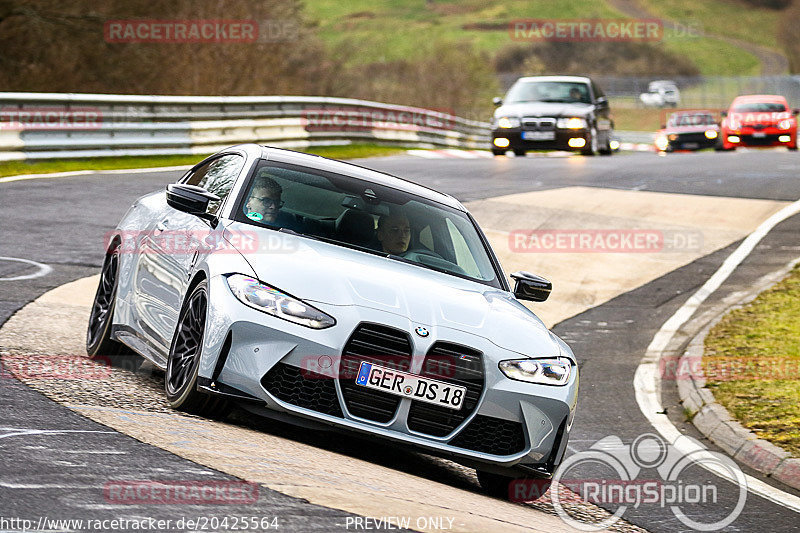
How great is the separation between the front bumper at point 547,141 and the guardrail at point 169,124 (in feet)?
13.9

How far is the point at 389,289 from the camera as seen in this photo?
6285mm

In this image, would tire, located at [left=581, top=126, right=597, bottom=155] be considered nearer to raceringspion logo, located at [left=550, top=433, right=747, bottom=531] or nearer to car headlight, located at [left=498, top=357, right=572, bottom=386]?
raceringspion logo, located at [left=550, top=433, right=747, bottom=531]

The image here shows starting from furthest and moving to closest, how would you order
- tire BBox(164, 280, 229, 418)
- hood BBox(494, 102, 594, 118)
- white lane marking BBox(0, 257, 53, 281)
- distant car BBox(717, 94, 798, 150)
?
distant car BBox(717, 94, 798, 150)
hood BBox(494, 102, 594, 118)
white lane marking BBox(0, 257, 53, 281)
tire BBox(164, 280, 229, 418)

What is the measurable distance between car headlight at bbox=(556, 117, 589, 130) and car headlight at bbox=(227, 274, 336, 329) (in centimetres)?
2113

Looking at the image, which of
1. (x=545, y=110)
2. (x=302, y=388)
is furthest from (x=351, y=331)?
(x=545, y=110)

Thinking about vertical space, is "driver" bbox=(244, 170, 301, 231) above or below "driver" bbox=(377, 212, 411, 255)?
above

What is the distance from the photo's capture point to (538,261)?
49.8ft

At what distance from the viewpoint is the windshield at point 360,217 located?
7.16 m

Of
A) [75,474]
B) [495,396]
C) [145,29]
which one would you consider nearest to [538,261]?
[495,396]

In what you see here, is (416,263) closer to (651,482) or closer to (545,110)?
(651,482)

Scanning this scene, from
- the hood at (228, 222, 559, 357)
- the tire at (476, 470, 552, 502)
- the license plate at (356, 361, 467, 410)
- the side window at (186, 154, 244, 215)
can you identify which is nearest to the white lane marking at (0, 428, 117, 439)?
the hood at (228, 222, 559, 357)

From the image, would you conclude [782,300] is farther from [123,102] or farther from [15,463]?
[123,102]

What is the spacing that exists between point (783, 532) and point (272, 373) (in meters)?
2.93

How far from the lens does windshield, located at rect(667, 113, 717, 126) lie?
37.4m
